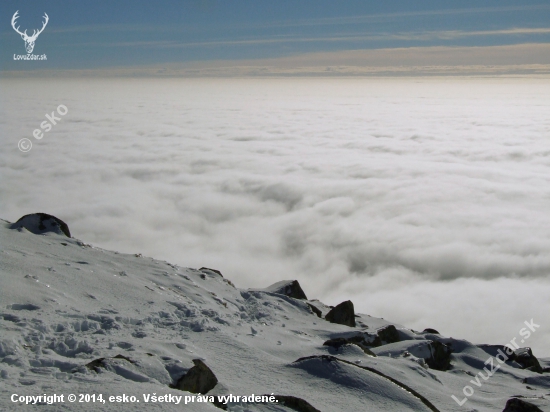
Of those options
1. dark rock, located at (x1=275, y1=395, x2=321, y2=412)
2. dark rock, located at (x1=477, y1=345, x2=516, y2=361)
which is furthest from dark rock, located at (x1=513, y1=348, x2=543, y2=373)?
dark rock, located at (x1=275, y1=395, x2=321, y2=412)

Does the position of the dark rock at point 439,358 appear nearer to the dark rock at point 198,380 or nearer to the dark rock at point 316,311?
the dark rock at point 316,311

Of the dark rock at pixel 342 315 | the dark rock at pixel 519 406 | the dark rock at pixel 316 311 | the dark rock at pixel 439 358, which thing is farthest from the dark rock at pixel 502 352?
the dark rock at pixel 519 406

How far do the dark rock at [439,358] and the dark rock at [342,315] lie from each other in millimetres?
2299

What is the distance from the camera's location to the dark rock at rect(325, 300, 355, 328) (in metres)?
11.5

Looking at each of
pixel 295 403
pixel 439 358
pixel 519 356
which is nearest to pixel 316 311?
pixel 439 358

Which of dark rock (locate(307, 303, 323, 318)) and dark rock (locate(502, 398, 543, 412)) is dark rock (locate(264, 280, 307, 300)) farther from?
dark rock (locate(502, 398, 543, 412))

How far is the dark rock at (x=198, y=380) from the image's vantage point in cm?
557

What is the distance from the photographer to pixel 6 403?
4.27m

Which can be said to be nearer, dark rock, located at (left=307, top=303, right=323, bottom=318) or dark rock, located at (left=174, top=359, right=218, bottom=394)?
dark rock, located at (left=174, top=359, right=218, bottom=394)

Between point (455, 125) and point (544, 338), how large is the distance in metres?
158

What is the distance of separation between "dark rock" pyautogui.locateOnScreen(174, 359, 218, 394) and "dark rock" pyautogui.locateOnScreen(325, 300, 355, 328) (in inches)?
238

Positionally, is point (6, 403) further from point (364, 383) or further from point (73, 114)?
point (73, 114)

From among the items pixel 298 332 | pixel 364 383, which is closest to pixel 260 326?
pixel 298 332

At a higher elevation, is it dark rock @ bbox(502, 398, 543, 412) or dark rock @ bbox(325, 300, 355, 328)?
dark rock @ bbox(325, 300, 355, 328)
